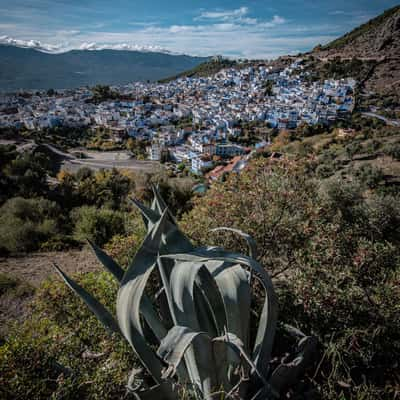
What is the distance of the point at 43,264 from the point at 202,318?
18.2ft

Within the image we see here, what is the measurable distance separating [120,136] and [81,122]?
14.2 meters

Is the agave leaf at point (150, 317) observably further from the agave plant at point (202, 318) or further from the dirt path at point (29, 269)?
the dirt path at point (29, 269)

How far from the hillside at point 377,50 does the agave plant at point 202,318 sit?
163 ft

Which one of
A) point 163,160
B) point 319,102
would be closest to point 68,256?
point 163,160

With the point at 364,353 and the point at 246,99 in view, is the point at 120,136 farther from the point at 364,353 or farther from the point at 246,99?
the point at 364,353

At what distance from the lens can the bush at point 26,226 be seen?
7.33 meters

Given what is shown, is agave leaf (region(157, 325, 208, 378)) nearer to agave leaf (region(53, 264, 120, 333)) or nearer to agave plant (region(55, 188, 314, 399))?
agave plant (region(55, 188, 314, 399))

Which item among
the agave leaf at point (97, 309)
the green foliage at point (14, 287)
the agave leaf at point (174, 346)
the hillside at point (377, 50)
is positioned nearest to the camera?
the agave leaf at point (174, 346)

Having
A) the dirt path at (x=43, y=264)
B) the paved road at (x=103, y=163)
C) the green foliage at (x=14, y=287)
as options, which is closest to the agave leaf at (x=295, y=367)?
the dirt path at (x=43, y=264)

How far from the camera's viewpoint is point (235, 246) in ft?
11.4

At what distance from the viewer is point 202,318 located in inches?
82.5

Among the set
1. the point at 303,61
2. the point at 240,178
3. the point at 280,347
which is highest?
the point at 303,61

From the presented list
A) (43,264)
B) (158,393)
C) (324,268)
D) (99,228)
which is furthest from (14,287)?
(324,268)

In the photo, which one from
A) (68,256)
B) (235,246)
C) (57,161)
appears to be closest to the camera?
(235,246)
